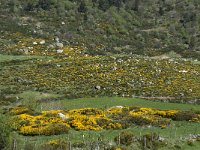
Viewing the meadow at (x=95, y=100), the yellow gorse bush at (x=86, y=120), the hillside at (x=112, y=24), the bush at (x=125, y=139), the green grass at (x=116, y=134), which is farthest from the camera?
the hillside at (x=112, y=24)

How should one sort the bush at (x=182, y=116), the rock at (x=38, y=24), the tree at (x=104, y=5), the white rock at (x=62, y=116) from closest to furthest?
1. the white rock at (x=62, y=116)
2. the bush at (x=182, y=116)
3. the rock at (x=38, y=24)
4. the tree at (x=104, y=5)

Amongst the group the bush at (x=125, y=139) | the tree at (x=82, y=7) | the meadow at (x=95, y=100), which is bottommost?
the meadow at (x=95, y=100)

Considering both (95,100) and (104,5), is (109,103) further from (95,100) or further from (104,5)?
(104,5)

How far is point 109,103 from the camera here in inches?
2256

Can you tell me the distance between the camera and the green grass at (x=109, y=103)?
55.8 m

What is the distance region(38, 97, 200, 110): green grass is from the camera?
5578cm

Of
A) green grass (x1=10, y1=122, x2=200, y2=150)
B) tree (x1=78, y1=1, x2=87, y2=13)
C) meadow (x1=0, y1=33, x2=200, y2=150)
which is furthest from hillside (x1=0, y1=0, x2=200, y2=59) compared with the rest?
green grass (x1=10, y1=122, x2=200, y2=150)

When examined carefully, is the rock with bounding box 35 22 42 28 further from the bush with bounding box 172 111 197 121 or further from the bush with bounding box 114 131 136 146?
the bush with bounding box 114 131 136 146

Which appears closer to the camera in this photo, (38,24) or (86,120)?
(86,120)

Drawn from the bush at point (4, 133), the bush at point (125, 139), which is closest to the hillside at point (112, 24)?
the bush at point (125, 139)

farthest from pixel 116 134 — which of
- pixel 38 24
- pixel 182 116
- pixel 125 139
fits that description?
pixel 38 24

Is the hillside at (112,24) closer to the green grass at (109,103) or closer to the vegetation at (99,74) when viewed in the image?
the vegetation at (99,74)

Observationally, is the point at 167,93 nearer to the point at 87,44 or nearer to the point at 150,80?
the point at 150,80

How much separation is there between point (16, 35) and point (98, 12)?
32.4 meters
